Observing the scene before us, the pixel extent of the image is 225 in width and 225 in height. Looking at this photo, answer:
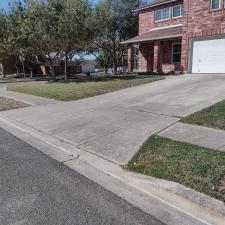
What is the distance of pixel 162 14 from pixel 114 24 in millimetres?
7142

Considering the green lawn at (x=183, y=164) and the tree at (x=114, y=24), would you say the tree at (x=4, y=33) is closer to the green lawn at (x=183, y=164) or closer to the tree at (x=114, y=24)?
the tree at (x=114, y=24)

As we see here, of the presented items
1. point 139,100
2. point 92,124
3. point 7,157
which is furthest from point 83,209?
point 139,100

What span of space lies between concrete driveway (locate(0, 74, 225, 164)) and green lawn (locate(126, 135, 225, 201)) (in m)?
0.41

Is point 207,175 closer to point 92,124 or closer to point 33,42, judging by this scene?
point 92,124

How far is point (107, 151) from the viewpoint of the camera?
6.19m

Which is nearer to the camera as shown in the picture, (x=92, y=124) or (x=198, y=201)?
(x=198, y=201)

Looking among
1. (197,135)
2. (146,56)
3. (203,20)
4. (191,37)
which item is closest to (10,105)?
(197,135)

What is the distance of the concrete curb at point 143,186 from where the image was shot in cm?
382

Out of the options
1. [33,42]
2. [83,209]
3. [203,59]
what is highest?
[33,42]

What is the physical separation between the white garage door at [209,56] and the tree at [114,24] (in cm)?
1145

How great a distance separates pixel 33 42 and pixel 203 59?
11943 millimetres

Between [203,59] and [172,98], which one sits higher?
[203,59]

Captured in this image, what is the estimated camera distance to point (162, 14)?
23.8 metres

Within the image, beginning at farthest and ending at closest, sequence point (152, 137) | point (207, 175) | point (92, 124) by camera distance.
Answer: point (92, 124) < point (152, 137) < point (207, 175)
